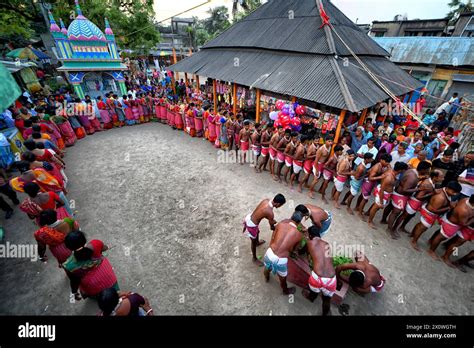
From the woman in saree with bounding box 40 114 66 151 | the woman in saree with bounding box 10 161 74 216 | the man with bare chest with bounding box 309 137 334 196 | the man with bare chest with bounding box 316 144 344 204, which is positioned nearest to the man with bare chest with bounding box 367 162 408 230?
the man with bare chest with bounding box 316 144 344 204

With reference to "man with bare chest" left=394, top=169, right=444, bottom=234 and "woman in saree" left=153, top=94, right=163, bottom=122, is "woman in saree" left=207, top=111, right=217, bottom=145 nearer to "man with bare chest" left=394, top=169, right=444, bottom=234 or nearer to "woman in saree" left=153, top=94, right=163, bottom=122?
"woman in saree" left=153, top=94, right=163, bottom=122

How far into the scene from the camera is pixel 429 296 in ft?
12.9

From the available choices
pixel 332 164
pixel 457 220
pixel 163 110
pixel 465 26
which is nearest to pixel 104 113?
pixel 163 110

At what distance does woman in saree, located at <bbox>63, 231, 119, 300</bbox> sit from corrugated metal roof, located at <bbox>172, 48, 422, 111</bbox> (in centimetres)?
711

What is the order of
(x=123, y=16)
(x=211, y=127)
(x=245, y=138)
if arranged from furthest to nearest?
(x=123, y=16)
(x=211, y=127)
(x=245, y=138)

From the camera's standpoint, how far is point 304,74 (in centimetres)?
838

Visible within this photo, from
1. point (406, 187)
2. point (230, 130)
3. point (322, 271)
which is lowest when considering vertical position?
point (230, 130)

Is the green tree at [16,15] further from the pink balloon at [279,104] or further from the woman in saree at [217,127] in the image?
the pink balloon at [279,104]

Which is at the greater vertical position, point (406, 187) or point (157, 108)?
point (406, 187)

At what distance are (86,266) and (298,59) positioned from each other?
33.3 ft

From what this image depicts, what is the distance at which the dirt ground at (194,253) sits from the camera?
12.4 ft

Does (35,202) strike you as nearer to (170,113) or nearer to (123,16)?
(170,113)

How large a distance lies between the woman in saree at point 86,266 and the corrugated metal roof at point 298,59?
23.5ft
